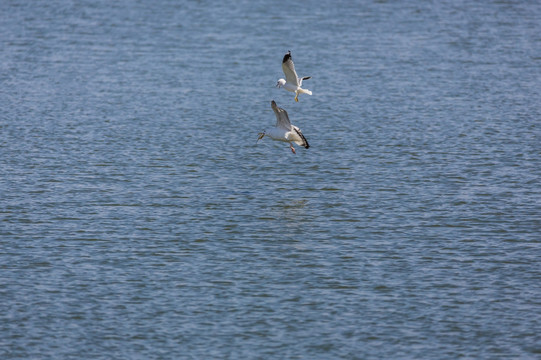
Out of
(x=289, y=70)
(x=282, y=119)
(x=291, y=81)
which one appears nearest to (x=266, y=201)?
(x=282, y=119)

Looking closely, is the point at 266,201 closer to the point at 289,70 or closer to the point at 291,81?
the point at 289,70

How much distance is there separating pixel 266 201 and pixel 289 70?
469 centimetres

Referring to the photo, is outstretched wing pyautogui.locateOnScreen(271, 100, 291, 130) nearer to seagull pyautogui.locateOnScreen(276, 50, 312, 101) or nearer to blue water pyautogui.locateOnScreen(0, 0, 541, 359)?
seagull pyautogui.locateOnScreen(276, 50, 312, 101)

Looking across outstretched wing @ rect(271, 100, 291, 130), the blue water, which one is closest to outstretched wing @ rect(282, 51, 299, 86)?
outstretched wing @ rect(271, 100, 291, 130)

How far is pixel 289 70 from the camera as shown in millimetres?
A: 30578

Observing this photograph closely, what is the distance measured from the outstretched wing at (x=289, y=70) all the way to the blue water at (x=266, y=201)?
2.97 metres

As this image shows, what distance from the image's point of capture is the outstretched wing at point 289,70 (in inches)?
1176

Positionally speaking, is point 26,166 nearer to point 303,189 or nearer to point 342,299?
point 303,189

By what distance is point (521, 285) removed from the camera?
2245 centimetres

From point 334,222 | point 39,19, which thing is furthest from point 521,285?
point 39,19

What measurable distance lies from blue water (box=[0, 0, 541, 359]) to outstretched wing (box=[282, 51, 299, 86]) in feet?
9.73

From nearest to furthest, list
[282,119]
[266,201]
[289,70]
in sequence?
[266,201] < [282,119] < [289,70]

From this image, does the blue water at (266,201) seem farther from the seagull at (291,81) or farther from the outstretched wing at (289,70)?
the outstretched wing at (289,70)

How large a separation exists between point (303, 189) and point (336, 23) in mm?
32552
